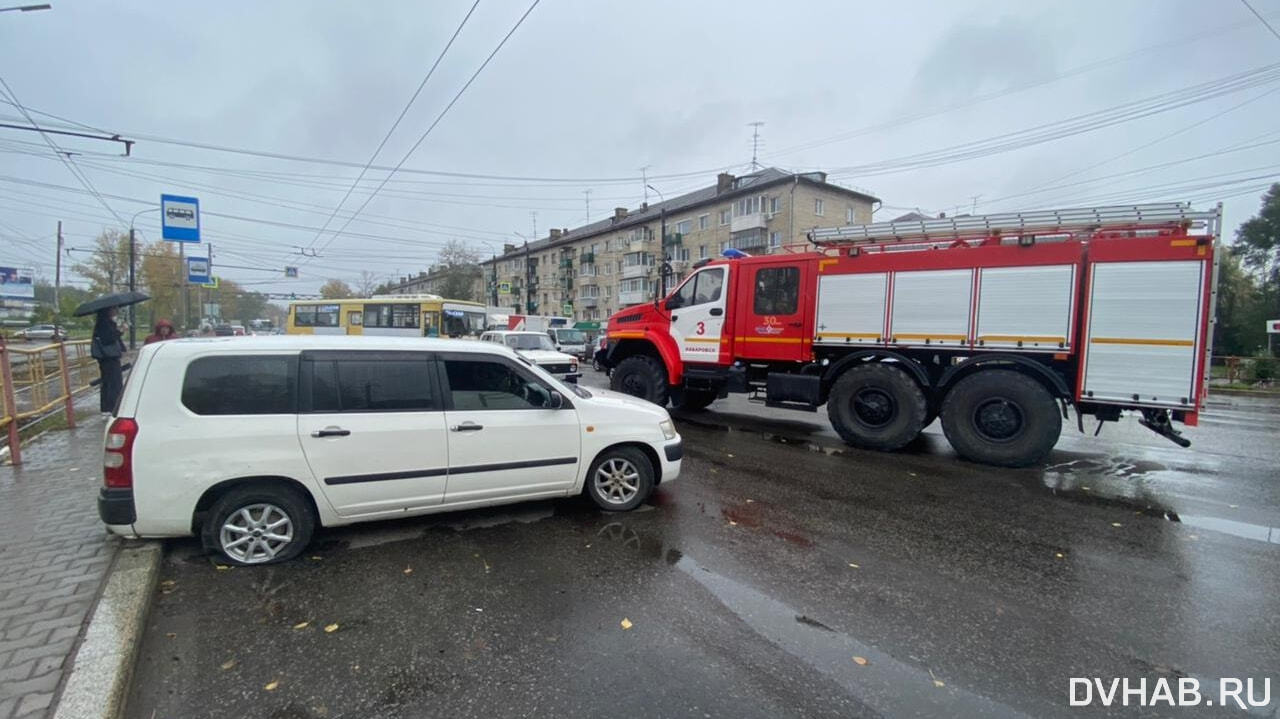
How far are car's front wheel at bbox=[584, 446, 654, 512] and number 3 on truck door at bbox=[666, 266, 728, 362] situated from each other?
4.61m

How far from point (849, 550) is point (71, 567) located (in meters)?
5.38

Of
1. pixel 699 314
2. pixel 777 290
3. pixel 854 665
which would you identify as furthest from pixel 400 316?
pixel 854 665

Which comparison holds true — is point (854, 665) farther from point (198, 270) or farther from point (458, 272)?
point (458, 272)

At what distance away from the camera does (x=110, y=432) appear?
3459 mm

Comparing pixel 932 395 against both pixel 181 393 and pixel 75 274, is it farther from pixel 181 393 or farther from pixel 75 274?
pixel 75 274

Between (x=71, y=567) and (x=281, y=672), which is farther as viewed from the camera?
(x=71, y=567)

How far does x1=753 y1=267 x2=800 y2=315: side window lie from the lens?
8.32 metres

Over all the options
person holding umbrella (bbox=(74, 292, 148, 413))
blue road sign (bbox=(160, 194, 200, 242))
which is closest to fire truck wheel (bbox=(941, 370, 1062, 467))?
person holding umbrella (bbox=(74, 292, 148, 413))

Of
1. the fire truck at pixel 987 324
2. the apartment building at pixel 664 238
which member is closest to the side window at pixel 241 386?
the fire truck at pixel 987 324

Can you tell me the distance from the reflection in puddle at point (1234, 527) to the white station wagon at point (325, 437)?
5.10 metres

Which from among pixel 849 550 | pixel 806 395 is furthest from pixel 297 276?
pixel 849 550

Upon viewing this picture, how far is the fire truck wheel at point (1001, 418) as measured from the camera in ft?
21.1

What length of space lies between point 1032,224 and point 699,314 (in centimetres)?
478

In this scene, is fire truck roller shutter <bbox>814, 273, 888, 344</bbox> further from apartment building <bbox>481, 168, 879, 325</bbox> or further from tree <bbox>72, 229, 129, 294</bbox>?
tree <bbox>72, 229, 129, 294</bbox>
